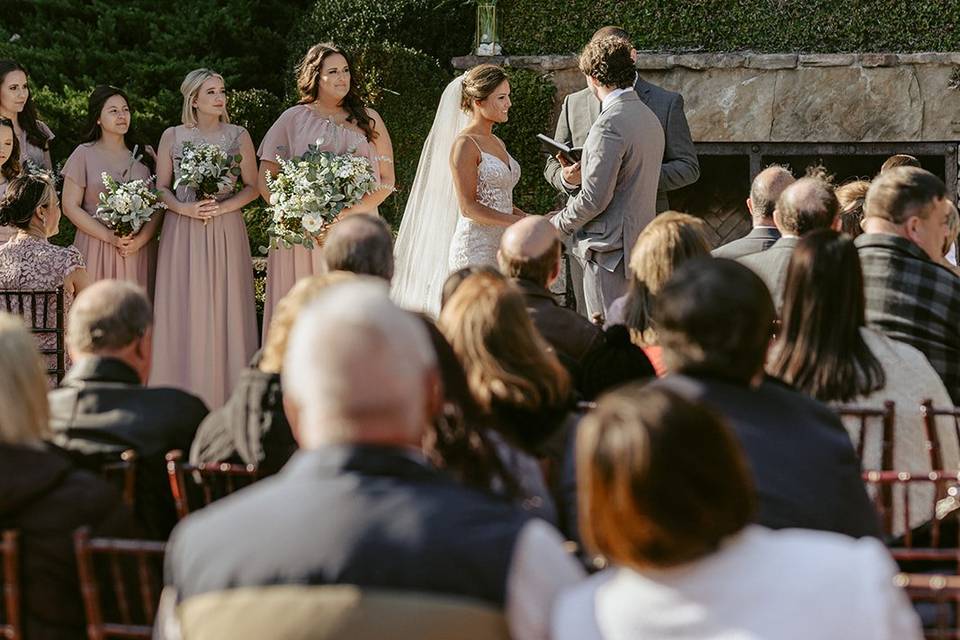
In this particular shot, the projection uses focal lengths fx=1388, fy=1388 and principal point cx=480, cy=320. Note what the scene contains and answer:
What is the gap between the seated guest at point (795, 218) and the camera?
5074 mm

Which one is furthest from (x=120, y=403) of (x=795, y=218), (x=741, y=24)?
(x=741, y=24)

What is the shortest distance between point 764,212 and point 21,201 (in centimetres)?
346

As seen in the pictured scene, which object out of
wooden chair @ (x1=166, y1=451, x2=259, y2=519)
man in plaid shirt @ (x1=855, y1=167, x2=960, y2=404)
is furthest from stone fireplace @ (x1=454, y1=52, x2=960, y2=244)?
wooden chair @ (x1=166, y1=451, x2=259, y2=519)

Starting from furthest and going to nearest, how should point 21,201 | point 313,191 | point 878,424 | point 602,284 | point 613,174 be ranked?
1. point 313,191
2. point 602,284
3. point 613,174
4. point 21,201
5. point 878,424

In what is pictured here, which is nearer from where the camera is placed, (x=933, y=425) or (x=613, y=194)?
(x=933, y=425)

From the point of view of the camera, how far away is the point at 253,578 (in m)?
2.12

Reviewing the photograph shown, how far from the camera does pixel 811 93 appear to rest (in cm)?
965

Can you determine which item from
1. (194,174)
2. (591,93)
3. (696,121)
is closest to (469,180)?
(591,93)

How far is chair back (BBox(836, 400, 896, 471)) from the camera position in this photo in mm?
3588

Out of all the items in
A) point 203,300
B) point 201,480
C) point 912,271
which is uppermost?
point 912,271

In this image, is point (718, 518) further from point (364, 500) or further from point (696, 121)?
point (696, 121)

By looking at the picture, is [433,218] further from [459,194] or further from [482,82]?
[482,82]

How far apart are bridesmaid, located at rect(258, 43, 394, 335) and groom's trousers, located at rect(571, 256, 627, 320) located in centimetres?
132

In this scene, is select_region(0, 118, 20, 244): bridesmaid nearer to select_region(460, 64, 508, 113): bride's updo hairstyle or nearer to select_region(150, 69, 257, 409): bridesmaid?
select_region(150, 69, 257, 409): bridesmaid
